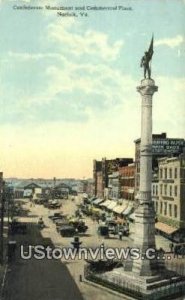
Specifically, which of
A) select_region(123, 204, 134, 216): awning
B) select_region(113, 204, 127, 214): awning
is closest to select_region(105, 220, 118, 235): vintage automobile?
select_region(123, 204, 134, 216): awning

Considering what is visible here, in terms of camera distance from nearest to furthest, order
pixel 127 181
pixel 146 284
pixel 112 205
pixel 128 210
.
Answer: pixel 146 284
pixel 128 210
pixel 127 181
pixel 112 205

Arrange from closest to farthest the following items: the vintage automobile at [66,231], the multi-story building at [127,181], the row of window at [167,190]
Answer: the row of window at [167,190]
the vintage automobile at [66,231]
the multi-story building at [127,181]

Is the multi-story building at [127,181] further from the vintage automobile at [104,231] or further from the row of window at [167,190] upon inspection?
the vintage automobile at [104,231]

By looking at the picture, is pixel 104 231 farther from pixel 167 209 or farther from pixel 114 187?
pixel 114 187

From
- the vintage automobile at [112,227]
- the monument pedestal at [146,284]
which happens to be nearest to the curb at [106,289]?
the monument pedestal at [146,284]

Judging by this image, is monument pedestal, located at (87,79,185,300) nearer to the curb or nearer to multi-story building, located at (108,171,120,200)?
the curb

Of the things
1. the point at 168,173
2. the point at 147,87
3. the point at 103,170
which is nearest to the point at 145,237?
the point at 147,87

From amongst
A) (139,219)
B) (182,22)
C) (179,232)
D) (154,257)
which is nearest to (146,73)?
(182,22)

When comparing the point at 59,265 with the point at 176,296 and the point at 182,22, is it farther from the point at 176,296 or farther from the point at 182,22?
the point at 182,22
